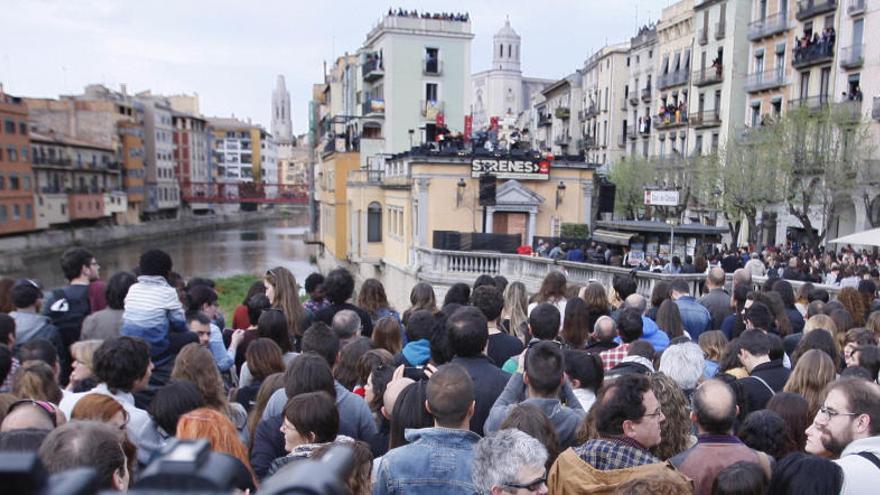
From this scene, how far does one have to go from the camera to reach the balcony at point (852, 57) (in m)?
30.0

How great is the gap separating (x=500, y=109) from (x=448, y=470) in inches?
4936

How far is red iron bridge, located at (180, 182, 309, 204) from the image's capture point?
74875mm

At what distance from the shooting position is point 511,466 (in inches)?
105

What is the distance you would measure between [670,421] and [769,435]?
50cm

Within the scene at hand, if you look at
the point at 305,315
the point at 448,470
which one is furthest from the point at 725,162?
the point at 448,470

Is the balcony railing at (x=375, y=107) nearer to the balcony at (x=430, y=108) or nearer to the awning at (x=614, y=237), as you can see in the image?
the balcony at (x=430, y=108)

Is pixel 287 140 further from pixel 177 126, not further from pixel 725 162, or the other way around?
pixel 725 162

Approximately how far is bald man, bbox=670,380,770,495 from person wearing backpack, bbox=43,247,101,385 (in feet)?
17.7

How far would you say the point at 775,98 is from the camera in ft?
119

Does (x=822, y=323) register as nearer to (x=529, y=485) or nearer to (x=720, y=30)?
(x=529, y=485)

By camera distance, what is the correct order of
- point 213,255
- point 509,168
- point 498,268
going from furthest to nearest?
1. point 213,255
2. point 509,168
3. point 498,268

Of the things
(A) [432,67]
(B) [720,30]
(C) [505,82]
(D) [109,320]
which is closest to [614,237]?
(D) [109,320]

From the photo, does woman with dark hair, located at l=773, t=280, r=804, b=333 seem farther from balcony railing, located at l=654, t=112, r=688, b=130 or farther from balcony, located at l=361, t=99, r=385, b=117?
balcony railing, located at l=654, t=112, r=688, b=130

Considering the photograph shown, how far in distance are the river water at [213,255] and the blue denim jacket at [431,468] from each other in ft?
127
